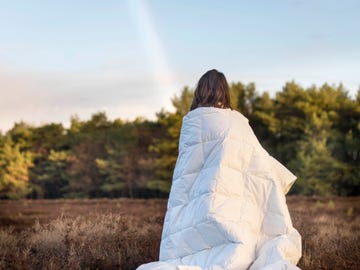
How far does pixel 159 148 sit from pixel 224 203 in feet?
88.1

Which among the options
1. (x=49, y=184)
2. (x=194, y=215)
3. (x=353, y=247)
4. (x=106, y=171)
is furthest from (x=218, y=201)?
(x=49, y=184)

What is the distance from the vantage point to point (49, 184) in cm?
3406

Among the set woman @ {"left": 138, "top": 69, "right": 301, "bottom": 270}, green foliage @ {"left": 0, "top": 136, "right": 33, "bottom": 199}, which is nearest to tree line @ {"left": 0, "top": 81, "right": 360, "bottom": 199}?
green foliage @ {"left": 0, "top": 136, "right": 33, "bottom": 199}

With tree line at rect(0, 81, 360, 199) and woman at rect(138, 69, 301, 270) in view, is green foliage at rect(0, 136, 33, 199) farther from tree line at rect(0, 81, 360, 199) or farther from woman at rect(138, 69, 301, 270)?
woman at rect(138, 69, 301, 270)

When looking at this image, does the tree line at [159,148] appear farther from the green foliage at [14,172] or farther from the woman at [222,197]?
the woman at [222,197]

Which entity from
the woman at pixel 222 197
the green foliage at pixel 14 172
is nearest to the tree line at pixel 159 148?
the green foliage at pixel 14 172

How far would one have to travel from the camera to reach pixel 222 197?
15.3 ft

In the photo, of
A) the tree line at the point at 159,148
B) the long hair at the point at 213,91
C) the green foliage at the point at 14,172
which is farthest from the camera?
the green foliage at the point at 14,172

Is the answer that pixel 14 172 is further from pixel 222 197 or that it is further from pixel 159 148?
pixel 222 197

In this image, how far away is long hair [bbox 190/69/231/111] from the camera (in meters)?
4.81

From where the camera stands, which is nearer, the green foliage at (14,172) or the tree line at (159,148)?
the tree line at (159,148)

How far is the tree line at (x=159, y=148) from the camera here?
1102 inches

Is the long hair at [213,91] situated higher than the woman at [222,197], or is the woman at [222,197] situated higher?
the long hair at [213,91]

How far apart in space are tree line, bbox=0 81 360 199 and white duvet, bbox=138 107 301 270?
22.4 meters
